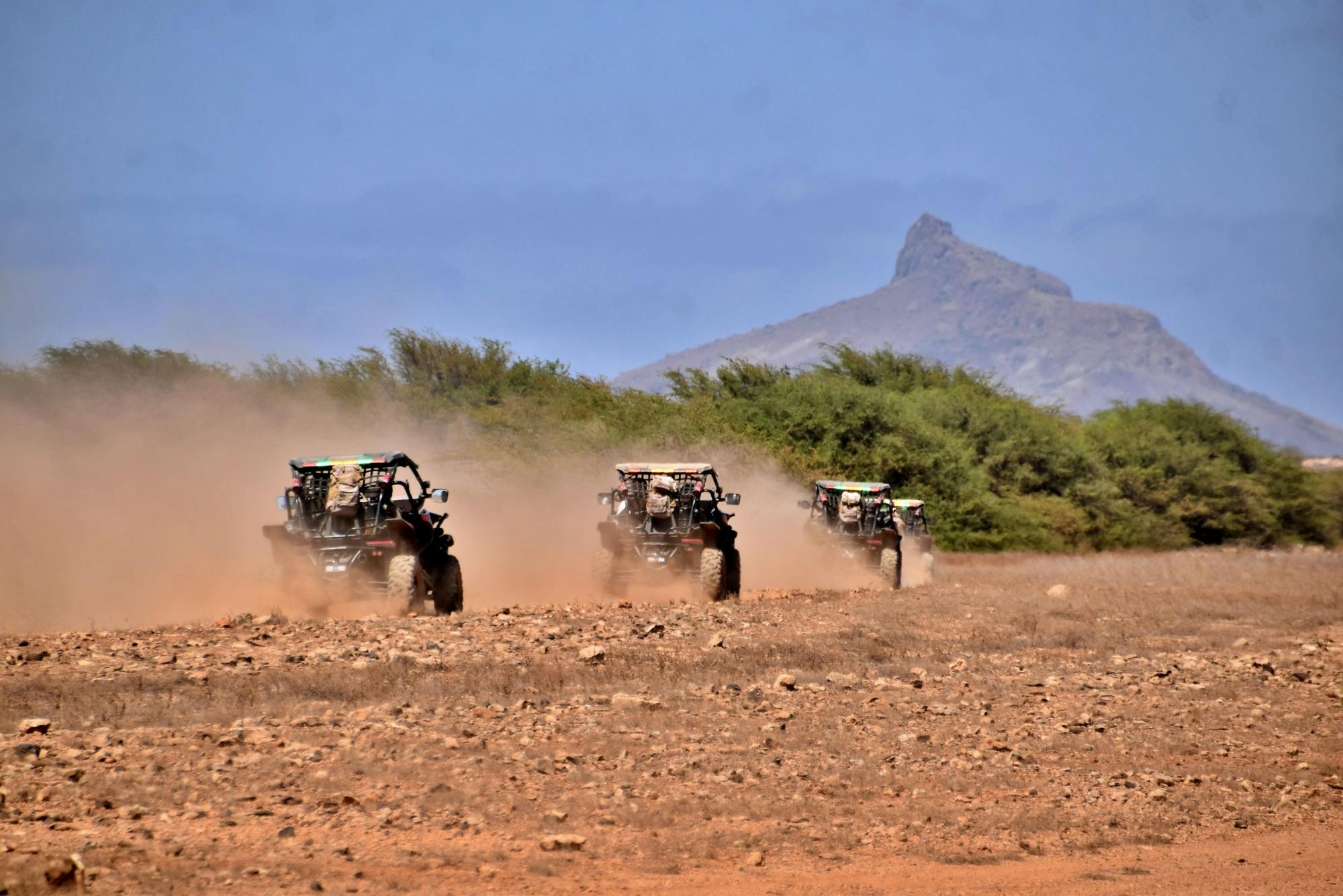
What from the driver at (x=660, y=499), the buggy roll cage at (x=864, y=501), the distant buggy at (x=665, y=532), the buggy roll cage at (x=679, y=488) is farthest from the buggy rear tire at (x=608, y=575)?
the buggy roll cage at (x=864, y=501)

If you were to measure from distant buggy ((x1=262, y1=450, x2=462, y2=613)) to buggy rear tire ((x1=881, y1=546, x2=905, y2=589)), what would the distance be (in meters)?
11.7

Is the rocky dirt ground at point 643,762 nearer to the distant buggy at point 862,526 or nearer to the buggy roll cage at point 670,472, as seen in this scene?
the buggy roll cage at point 670,472

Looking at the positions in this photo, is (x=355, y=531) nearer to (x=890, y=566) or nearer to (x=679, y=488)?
(x=679, y=488)

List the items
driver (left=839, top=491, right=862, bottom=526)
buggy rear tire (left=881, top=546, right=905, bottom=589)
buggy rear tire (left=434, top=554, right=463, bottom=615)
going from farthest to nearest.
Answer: driver (left=839, top=491, right=862, bottom=526), buggy rear tire (left=881, top=546, right=905, bottom=589), buggy rear tire (left=434, top=554, right=463, bottom=615)

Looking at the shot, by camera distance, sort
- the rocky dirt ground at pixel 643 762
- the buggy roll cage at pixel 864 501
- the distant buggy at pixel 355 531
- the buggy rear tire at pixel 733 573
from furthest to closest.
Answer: the buggy roll cage at pixel 864 501, the buggy rear tire at pixel 733 573, the distant buggy at pixel 355 531, the rocky dirt ground at pixel 643 762

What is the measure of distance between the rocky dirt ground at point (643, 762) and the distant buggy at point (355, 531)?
1.33 m

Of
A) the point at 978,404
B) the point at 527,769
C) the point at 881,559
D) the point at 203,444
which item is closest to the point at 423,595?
the point at 527,769

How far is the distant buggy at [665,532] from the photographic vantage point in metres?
21.5

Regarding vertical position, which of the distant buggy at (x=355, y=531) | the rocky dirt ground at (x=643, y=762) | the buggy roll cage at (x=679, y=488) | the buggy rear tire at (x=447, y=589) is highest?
the buggy roll cage at (x=679, y=488)

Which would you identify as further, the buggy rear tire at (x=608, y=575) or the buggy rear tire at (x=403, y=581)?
the buggy rear tire at (x=608, y=575)

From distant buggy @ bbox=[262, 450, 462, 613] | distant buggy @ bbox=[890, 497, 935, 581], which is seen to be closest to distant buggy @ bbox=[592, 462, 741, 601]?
distant buggy @ bbox=[262, 450, 462, 613]

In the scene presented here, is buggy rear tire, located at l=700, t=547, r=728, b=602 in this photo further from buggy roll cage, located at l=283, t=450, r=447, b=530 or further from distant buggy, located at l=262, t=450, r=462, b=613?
buggy roll cage, located at l=283, t=450, r=447, b=530

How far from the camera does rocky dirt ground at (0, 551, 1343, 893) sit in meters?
7.12

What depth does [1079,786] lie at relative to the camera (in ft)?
30.7
